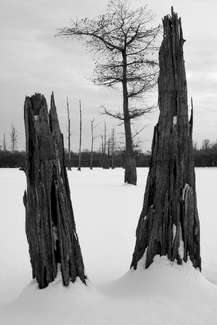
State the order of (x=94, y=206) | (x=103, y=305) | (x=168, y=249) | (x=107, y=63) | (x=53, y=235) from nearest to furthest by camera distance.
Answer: (x=103, y=305) → (x=53, y=235) → (x=168, y=249) → (x=94, y=206) → (x=107, y=63)

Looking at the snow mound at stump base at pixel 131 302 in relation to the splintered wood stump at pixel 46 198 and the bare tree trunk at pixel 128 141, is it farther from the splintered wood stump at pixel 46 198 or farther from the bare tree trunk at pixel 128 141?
the bare tree trunk at pixel 128 141

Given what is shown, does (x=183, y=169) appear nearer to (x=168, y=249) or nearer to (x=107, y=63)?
(x=168, y=249)

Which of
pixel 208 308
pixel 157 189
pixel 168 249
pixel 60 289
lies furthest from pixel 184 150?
pixel 60 289

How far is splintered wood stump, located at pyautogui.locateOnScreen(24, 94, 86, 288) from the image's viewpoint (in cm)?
257

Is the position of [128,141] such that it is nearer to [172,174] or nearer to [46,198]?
[172,174]

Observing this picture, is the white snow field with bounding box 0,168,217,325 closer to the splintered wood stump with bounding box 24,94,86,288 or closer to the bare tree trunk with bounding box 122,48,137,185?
the splintered wood stump with bounding box 24,94,86,288

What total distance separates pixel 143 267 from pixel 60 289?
0.83 metres

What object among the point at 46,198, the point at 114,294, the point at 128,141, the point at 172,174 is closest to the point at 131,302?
the point at 114,294

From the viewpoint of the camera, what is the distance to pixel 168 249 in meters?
2.89

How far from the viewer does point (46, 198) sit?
2588 mm

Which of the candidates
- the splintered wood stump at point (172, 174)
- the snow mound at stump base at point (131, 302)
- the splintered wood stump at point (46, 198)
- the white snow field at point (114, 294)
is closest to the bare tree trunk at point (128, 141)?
the white snow field at point (114, 294)

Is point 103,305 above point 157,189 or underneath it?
underneath

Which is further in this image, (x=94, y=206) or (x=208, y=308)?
(x=94, y=206)

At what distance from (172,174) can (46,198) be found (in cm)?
114
